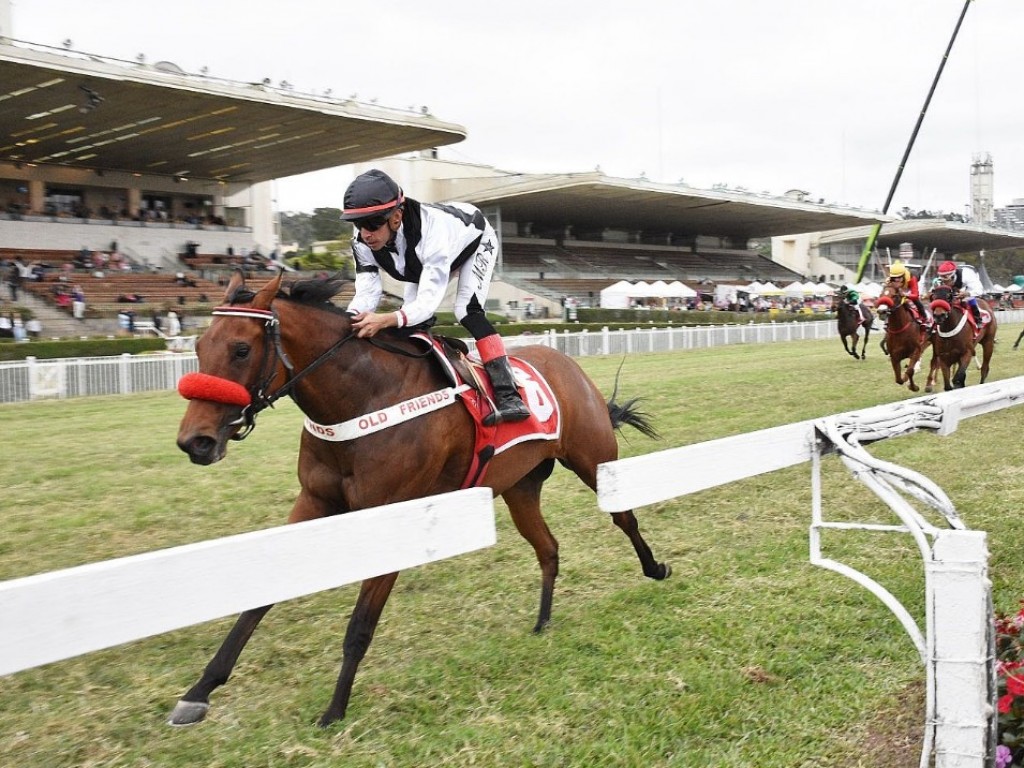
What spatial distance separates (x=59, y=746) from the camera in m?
2.89

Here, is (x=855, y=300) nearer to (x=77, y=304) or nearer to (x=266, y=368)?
(x=266, y=368)

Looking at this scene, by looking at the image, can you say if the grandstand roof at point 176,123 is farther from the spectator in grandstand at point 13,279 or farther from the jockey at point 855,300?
the jockey at point 855,300

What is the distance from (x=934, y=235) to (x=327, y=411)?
74.8 m

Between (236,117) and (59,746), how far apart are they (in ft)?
93.8

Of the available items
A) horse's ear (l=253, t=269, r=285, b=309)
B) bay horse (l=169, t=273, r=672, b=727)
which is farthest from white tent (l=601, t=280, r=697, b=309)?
horse's ear (l=253, t=269, r=285, b=309)

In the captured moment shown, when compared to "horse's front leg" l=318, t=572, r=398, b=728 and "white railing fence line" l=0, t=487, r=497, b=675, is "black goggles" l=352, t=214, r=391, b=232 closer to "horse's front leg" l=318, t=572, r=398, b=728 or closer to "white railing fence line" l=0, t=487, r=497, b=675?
"horse's front leg" l=318, t=572, r=398, b=728

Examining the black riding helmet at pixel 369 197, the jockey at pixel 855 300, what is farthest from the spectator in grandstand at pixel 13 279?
the black riding helmet at pixel 369 197

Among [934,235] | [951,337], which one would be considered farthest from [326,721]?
[934,235]

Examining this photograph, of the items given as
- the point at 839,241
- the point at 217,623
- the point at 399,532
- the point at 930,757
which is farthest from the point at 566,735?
the point at 839,241

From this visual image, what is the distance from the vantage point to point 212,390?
286cm

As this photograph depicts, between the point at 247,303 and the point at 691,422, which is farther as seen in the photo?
the point at 691,422

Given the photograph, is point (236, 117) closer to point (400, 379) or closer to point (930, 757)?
point (400, 379)

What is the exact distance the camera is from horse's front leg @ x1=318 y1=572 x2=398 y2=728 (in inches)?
118

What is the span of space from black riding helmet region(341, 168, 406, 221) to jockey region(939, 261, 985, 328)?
36.4 ft
